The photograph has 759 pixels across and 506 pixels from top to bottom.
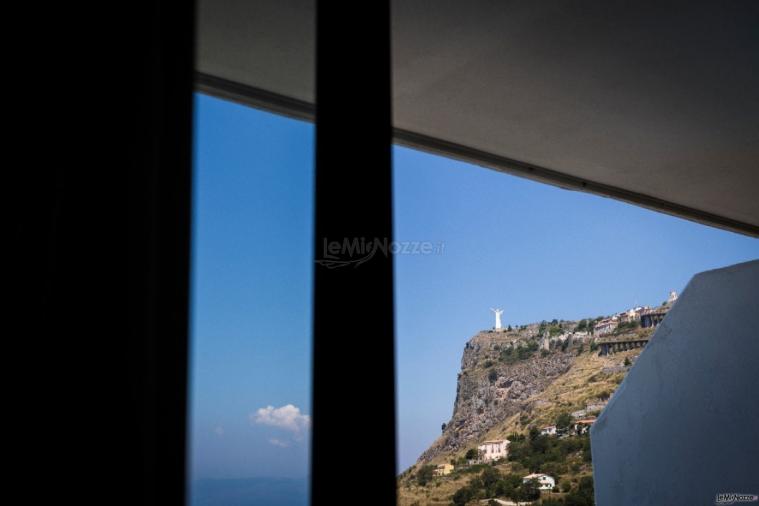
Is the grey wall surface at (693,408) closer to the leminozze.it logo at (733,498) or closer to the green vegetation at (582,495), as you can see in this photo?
the leminozze.it logo at (733,498)

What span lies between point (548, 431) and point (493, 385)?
7.81 ft

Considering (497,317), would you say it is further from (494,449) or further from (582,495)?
(582,495)

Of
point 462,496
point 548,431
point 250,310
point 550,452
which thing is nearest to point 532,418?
point 548,431

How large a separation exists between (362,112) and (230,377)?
13.0 ft

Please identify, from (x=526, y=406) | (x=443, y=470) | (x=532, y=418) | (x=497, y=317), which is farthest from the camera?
(x=497, y=317)

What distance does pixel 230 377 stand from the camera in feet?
15.5

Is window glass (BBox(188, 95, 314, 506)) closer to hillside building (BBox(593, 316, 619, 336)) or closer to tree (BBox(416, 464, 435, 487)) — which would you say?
tree (BBox(416, 464, 435, 487))

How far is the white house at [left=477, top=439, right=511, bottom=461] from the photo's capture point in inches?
802

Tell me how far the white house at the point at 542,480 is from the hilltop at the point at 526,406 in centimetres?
20

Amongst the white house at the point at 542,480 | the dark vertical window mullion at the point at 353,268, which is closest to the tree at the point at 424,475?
the white house at the point at 542,480

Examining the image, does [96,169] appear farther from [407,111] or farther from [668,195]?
[668,195]

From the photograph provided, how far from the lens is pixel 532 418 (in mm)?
20609

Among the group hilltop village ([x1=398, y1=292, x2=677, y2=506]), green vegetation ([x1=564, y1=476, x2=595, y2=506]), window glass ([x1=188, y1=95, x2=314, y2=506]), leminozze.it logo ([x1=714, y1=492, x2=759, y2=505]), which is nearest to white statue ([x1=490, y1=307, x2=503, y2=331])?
hilltop village ([x1=398, y1=292, x2=677, y2=506])

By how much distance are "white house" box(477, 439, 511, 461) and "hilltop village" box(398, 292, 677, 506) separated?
29 mm
